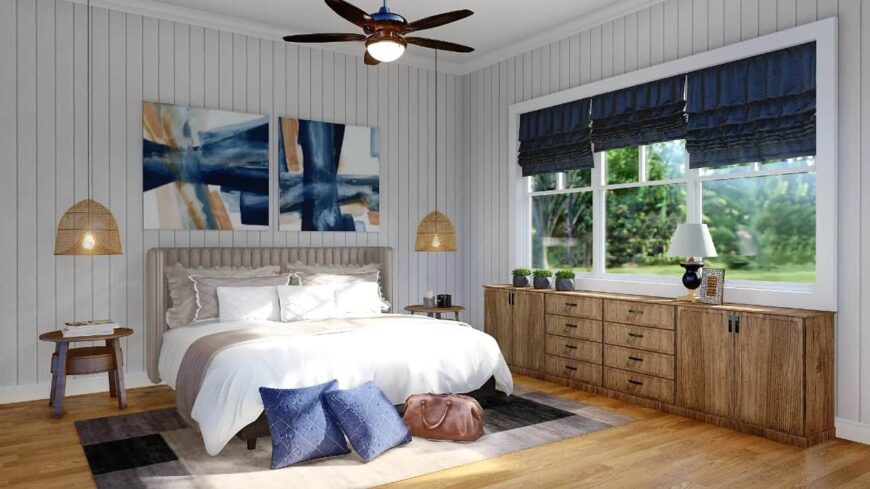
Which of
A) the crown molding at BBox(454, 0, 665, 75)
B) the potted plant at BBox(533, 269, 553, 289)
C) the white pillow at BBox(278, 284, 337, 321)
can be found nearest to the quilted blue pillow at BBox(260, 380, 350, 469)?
the white pillow at BBox(278, 284, 337, 321)

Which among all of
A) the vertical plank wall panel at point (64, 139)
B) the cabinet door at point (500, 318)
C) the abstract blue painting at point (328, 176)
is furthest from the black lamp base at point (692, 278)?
the vertical plank wall panel at point (64, 139)

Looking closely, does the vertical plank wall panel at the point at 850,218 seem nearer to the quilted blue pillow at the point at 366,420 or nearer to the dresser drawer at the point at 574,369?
the dresser drawer at the point at 574,369

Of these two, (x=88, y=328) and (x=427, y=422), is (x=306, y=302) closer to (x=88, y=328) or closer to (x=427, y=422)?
(x=88, y=328)

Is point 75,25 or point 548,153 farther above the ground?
point 75,25

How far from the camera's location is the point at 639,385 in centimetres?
473

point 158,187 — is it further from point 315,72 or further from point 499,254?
point 499,254

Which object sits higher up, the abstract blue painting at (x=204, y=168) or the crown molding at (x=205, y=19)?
the crown molding at (x=205, y=19)

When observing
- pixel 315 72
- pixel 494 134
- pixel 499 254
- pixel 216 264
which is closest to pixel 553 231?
pixel 499 254

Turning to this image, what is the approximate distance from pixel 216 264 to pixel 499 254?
2.76m

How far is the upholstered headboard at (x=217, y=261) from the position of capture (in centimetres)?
508

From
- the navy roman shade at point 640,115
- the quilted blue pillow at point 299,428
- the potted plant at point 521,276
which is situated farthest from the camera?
the potted plant at point 521,276

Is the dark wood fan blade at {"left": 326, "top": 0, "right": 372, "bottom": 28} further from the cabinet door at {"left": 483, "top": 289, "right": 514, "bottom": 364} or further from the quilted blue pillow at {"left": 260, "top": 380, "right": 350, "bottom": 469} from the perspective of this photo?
the cabinet door at {"left": 483, "top": 289, "right": 514, "bottom": 364}

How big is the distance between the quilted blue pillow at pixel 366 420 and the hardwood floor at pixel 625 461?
0.38 meters

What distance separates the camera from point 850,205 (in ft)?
12.9
